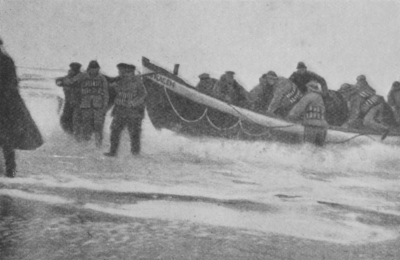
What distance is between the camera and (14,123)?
3.93 metres

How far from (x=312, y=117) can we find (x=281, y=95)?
27 centimetres

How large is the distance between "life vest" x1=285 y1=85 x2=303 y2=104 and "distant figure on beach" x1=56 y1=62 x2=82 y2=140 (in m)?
1.45

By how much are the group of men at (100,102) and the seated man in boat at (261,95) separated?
76 centimetres

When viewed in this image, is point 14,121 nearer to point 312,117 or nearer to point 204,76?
point 204,76

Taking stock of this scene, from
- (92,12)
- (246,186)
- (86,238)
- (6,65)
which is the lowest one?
(86,238)

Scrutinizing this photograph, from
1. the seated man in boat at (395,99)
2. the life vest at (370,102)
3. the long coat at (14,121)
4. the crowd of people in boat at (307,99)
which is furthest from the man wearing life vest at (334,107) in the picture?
the long coat at (14,121)

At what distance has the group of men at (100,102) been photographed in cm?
393

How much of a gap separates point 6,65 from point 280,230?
215cm

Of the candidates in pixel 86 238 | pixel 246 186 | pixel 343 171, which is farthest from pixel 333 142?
pixel 86 238

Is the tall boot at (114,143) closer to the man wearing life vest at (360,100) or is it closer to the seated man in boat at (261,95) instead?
the seated man in boat at (261,95)

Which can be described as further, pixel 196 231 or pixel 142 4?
pixel 142 4

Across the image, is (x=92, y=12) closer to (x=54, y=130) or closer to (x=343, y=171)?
(x=54, y=130)

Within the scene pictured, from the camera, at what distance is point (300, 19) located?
161 inches

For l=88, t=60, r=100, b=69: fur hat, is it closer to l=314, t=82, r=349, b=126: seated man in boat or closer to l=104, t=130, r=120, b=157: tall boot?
l=104, t=130, r=120, b=157: tall boot
